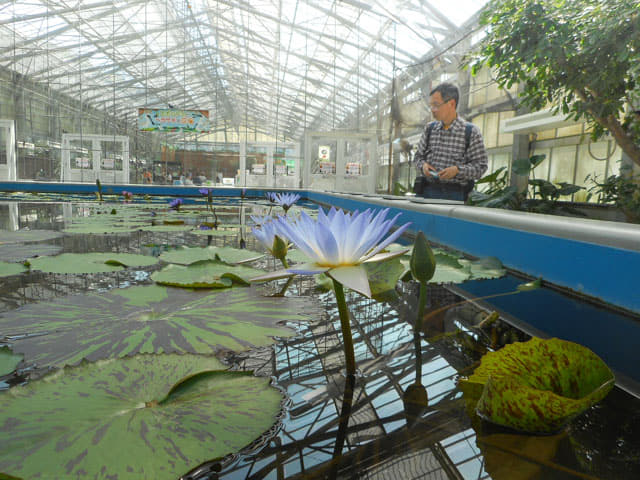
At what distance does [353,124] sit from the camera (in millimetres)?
8695

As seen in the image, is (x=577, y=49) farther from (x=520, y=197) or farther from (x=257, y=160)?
(x=257, y=160)

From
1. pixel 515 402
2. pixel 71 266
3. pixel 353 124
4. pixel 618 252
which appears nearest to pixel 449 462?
pixel 515 402

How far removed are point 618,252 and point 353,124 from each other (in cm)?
855

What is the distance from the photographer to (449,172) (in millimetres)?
1707

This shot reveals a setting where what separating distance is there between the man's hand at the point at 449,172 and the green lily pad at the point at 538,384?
1.51 meters

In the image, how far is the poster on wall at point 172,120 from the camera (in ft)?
26.9

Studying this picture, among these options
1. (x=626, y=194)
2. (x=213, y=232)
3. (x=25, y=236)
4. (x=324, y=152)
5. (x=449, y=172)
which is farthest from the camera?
(x=324, y=152)

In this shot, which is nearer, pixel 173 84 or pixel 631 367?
pixel 631 367

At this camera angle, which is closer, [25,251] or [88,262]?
[88,262]

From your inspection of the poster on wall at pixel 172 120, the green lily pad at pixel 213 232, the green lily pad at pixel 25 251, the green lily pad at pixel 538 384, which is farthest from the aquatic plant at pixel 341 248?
the poster on wall at pixel 172 120

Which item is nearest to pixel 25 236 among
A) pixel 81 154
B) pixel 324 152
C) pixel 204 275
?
pixel 204 275

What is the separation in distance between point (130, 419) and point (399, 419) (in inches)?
6.7

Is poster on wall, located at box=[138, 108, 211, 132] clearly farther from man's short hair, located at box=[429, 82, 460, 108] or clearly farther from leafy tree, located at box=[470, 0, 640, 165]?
man's short hair, located at box=[429, 82, 460, 108]

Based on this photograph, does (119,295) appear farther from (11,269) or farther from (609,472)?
(609,472)
